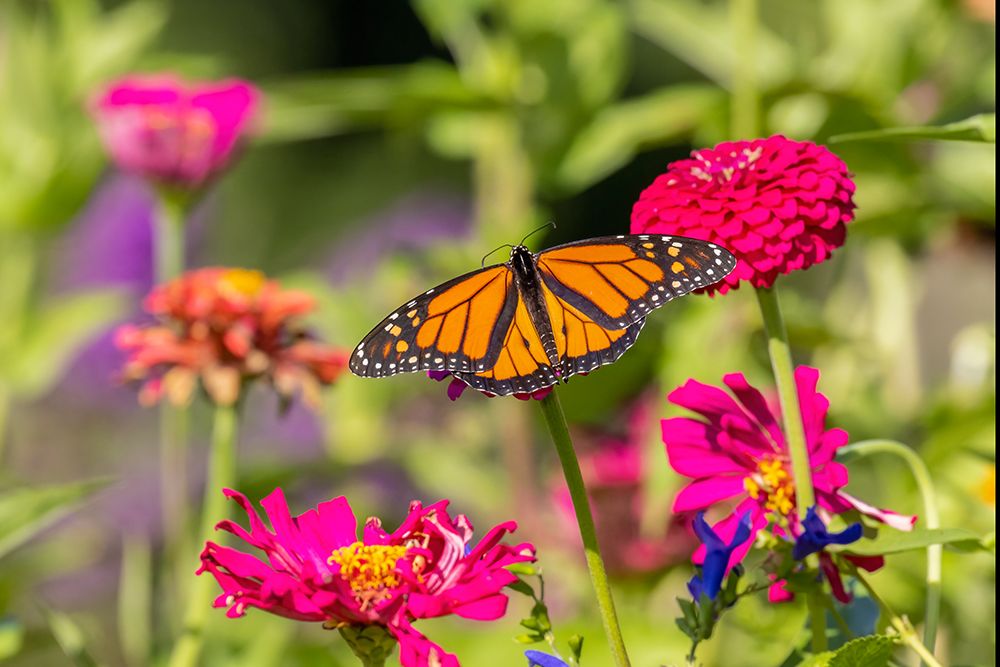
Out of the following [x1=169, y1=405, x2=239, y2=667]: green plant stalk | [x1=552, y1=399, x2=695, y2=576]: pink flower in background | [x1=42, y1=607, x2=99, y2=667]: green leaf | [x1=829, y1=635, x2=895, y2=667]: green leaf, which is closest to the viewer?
[x1=829, y1=635, x2=895, y2=667]: green leaf

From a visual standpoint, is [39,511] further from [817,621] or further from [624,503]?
[624,503]

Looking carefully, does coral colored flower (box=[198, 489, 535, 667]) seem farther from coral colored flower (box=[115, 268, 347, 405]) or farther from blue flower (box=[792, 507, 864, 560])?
coral colored flower (box=[115, 268, 347, 405])

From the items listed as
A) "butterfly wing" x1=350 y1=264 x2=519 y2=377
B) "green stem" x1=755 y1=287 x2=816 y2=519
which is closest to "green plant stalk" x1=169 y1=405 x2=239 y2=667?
"butterfly wing" x1=350 y1=264 x2=519 y2=377

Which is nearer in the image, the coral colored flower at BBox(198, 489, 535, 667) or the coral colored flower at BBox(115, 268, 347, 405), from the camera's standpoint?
the coral colored flower at BBox(198, 489, 535, 667)

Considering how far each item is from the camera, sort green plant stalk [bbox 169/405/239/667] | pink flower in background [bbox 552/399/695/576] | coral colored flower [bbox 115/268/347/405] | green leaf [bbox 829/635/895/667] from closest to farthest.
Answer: green leaf [bbox 829/635/895/667] → green plant stalk [bbox 169/405/239/667] → coral colored flower [bbox 115/268/347/405] → pink flower in background [bbox 552/399/695/576]

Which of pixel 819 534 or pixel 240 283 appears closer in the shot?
pixel 819 534

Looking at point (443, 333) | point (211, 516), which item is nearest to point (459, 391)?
point (443, 333)

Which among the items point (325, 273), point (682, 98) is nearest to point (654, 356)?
point (682, 98)

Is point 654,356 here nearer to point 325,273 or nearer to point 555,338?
point 555,338
